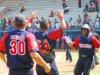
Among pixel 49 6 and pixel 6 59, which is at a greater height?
pixel 6 59

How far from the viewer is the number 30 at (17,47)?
666 centimetres

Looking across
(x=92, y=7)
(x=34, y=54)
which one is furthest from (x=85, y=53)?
(x=92, y=7)

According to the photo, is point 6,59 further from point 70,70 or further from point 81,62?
point 70,70

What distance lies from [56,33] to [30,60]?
1697mm

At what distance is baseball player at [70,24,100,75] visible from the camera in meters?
10.6

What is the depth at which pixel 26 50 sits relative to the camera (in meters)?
6.67

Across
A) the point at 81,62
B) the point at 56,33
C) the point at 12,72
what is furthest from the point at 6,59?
the point at 81,62

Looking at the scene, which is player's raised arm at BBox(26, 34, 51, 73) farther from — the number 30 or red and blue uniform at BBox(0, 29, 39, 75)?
the number 30

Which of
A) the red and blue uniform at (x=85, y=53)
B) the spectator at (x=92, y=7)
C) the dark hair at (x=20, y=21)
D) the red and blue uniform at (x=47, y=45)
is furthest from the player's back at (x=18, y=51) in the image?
the spectator at (x=92, y=7)

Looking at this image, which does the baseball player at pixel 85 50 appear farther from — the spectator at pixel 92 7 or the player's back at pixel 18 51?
the spectator at pixel 92 7

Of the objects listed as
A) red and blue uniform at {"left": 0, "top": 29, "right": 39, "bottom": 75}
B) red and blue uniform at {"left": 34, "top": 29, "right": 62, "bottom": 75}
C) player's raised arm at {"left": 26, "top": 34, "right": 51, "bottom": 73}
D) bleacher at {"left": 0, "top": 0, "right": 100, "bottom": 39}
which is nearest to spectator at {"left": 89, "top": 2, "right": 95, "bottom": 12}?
bleacher at {"left": 0, "top": 0, "right": 100, "bottom": 39}

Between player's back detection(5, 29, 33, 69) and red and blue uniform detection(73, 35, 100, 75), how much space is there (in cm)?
398

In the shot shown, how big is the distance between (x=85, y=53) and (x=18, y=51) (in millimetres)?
4424

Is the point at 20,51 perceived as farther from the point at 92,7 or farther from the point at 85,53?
the point at 92,7
